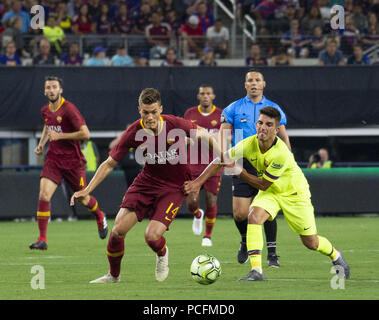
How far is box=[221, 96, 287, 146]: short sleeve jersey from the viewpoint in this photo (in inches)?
457

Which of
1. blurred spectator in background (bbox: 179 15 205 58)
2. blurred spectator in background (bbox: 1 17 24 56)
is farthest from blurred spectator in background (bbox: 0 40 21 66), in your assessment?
blurred spectator in background (bbox: 179 15 205 58)

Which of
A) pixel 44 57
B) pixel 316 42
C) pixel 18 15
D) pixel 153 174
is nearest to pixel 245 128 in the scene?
pixel 153 174

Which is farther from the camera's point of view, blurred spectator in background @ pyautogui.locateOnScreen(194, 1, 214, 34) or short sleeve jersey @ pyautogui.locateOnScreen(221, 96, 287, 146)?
blurred spectator in background @ pyautogui.locateOnScreen(194, 1, 214, 34)

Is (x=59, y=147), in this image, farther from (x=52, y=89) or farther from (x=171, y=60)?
(x=171, y=60)

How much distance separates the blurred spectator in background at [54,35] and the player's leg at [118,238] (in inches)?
525

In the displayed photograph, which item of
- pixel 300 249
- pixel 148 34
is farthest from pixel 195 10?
pixel 300 249

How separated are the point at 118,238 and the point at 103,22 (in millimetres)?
15058

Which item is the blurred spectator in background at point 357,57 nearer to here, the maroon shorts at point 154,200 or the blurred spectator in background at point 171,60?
the blurred spectator in background at point 171,60

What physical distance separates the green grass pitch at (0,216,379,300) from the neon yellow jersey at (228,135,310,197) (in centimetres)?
95

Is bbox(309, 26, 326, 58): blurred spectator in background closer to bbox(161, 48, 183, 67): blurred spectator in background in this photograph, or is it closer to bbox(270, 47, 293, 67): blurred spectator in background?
bbox(270, 47, 293, 67): blurred spectator in background

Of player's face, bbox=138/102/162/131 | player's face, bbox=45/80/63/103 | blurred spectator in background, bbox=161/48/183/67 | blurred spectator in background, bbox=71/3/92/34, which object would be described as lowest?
player's face, bbox=138/102/162/131

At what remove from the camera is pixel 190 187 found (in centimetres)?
930
